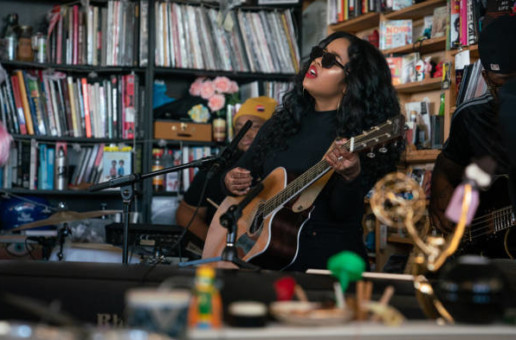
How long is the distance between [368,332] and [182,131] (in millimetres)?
3532

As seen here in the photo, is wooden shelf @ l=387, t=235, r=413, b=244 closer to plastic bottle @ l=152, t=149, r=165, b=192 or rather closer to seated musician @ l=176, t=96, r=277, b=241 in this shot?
seated musician @ l=176, t=96, r=277, b=241

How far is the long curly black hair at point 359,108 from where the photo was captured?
2.05 meters

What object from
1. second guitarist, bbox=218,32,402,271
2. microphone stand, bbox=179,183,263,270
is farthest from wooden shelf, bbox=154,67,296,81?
microphone stand, bbox=179,183,263,270

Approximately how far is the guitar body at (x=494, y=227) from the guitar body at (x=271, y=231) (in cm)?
70

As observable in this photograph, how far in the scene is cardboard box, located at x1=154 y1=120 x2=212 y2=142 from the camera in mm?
4180

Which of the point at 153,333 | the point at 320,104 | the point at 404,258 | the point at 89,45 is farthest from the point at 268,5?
the point at 153,333

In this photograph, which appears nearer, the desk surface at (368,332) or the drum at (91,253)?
the desk surface at (368,332)

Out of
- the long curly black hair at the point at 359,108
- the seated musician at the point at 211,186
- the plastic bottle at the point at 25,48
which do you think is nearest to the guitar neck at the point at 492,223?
the long curly black hair at the point at 359,108

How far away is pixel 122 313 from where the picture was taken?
4.00ft

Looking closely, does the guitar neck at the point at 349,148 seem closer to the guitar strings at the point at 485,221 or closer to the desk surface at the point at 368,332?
the guitar strings at the point at 485,221

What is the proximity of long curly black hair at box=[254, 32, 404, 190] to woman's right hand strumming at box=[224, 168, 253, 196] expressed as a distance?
9cm

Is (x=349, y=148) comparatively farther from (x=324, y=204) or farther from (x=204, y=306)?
(x=204, y=306)

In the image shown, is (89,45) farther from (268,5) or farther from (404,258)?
(404,258)

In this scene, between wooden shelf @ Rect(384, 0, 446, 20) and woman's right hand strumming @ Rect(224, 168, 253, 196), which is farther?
wooden shelf @ Rect(384, 0, 446, 20)
